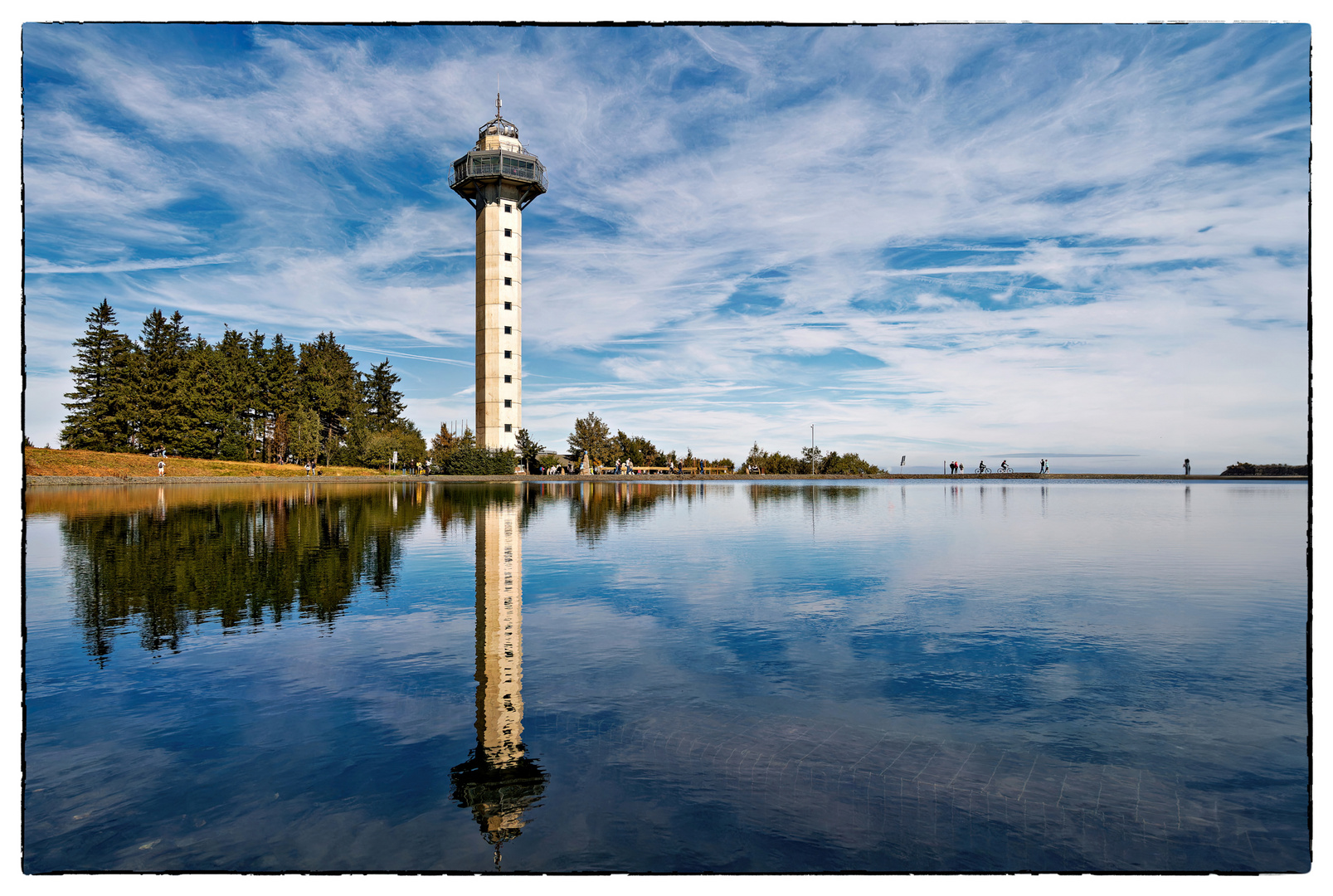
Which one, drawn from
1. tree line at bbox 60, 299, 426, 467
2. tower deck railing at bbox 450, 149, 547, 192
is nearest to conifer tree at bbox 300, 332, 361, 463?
tree line at bbox 60, 299, 426, 467

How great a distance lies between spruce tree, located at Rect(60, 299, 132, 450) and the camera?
63281mm

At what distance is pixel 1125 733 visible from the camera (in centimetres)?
651

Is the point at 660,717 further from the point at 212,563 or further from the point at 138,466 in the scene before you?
the point at 138,466

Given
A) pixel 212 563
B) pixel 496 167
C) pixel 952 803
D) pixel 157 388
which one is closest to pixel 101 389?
pixel 157 388

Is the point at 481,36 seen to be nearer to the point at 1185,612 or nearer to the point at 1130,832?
the point at 1130,832

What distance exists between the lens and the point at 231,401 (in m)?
78.6

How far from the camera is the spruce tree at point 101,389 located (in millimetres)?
63281

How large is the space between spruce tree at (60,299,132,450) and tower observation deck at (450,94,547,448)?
34.4 metres

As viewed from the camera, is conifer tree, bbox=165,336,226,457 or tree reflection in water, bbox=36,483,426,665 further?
conifer tree, bbox=165,336,226,457

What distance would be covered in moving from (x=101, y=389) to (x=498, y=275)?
40829 mm

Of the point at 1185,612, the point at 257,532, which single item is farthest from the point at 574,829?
the point at 257,532

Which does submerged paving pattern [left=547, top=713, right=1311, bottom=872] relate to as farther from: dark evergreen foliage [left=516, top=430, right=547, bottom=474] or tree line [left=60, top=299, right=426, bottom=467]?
dark evergreen foliage [left=516, top=430, right=547, bottom=474]

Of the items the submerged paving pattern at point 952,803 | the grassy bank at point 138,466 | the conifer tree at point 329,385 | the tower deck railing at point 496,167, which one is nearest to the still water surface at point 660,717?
the submerged paving pattern at point 952,803

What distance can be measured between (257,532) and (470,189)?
7491 centimetres
